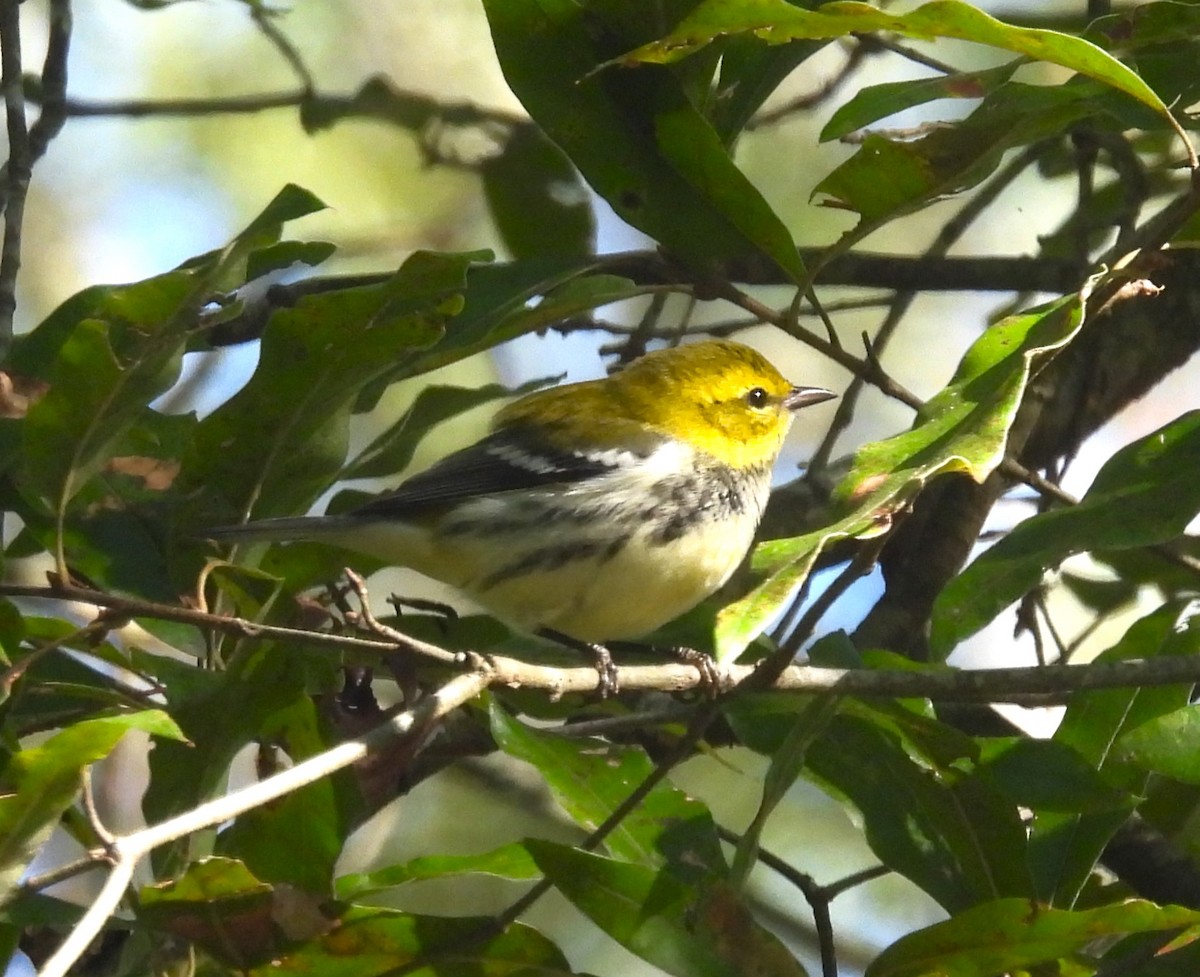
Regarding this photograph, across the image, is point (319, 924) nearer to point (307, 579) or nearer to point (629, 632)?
point (307, 579)

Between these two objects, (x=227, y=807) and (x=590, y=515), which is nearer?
(x=227, y=807)

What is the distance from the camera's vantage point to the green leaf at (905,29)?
1.92m

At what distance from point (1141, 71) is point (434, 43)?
394 cm

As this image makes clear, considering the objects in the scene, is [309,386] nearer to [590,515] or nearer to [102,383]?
[102,383]

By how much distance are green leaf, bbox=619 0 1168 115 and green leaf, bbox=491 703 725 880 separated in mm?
958

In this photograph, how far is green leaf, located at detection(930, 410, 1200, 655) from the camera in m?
2.18

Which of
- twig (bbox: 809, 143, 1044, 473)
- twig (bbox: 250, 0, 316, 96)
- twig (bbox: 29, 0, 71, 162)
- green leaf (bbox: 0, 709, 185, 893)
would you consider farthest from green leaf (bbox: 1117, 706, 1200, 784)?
twig (bbox: 250, 0, 316, 96)

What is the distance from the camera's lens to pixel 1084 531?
86.4 inches

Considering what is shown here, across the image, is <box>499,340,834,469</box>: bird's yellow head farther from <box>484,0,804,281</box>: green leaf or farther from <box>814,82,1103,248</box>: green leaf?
<box>814,82,1103,248</box>: green leaf

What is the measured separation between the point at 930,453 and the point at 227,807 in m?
0.92

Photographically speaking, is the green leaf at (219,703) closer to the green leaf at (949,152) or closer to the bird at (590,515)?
the bird at (590,515)

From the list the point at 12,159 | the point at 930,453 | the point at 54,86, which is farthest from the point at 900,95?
the point at 54,86

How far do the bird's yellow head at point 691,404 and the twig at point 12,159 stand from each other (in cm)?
120

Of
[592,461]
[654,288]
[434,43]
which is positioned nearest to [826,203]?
[654,288]
